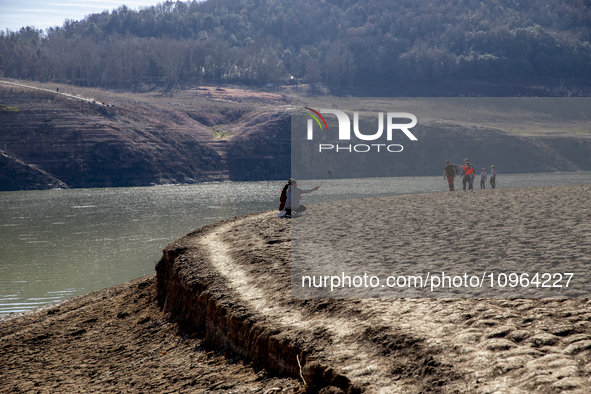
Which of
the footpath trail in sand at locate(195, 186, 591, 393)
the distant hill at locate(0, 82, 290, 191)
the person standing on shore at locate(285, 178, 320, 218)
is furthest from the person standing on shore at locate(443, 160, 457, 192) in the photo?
the distant hill at locate(0, 82, 290, 191)

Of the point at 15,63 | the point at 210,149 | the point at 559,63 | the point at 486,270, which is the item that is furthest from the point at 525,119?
the point at 15,63

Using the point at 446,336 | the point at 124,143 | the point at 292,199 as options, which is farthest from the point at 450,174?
the point at 124,143

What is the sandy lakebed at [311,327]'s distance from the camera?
15.4 ft

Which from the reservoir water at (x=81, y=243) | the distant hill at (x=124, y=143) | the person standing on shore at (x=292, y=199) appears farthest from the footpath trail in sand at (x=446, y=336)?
the distant hill at (x=124, y=143)

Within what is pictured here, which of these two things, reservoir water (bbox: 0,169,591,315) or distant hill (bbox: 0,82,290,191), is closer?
reservoir water (bbox: 0,169,591,315)

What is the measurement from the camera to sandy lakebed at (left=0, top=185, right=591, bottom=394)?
470cm

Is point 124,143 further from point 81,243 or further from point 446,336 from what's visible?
point 446,336

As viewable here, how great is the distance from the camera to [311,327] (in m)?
6.46

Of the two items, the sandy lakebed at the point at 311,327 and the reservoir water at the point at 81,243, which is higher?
the sandy lakebed at the point at 311,327

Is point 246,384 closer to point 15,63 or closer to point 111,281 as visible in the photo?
point 111,281

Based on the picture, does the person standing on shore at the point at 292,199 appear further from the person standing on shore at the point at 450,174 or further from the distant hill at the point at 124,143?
the distant hill at the point at 124,143

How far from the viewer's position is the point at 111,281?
17078mm

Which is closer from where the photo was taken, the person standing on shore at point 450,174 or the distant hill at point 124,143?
the person standing on shore at point 450,174

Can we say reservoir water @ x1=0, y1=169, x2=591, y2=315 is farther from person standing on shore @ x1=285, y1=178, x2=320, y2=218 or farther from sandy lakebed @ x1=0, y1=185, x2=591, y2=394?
person standing on shore @ x1=285, y1=178, x2=320, y2=218
